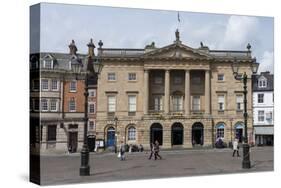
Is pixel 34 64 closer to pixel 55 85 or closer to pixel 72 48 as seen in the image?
pixel 55 85

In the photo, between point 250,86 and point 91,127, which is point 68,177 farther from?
point 250,86

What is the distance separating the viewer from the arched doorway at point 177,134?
22.3 meters

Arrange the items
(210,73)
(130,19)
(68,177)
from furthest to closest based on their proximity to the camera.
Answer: (210,73) < (130,19) < (68,177)

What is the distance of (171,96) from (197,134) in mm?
1732

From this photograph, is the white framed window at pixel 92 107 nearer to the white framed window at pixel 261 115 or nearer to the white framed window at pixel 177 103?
the white framed window at pixel 177 103

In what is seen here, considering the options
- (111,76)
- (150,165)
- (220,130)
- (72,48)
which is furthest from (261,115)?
(72,48)

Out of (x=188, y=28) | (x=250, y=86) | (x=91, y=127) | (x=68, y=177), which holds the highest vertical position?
(x=188, y=28)

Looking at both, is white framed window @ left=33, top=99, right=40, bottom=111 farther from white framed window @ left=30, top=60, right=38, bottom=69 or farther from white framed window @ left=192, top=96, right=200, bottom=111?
white framed window @ left=192, top=96, right=200, bottom=111

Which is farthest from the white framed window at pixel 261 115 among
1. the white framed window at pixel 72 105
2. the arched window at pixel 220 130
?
the white framed window at pixel 72 105

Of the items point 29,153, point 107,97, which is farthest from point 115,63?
point 29,153

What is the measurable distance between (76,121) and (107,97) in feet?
5.12

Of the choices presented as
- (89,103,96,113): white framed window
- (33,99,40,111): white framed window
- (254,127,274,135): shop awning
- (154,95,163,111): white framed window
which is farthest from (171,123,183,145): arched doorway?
(33,99,40,111): white framed window

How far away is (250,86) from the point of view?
23.4 meters

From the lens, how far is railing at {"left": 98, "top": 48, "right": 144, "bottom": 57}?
21062 millimetres
